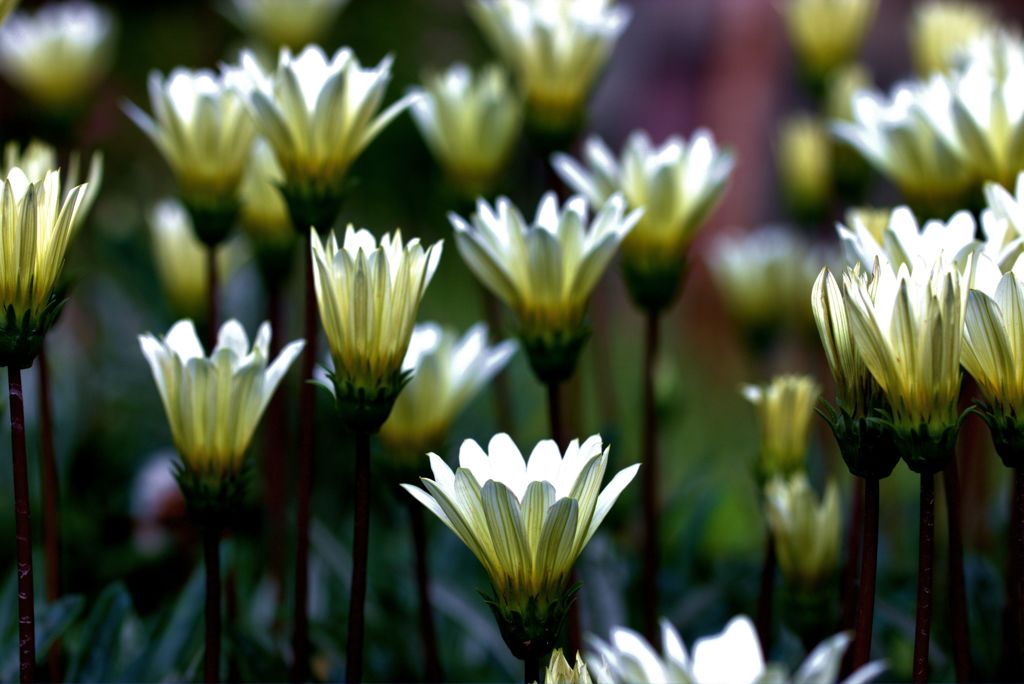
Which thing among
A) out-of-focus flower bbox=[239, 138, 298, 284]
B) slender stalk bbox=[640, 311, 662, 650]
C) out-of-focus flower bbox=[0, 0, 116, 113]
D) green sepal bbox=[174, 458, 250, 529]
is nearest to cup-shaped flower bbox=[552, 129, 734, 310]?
slender stalk bbox=[640, 311, 662, 650]

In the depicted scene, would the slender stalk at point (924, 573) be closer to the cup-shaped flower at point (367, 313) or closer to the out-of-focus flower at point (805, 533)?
the out-of-focus flower at point (805, 533)

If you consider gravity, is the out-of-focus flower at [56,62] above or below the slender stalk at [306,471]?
above

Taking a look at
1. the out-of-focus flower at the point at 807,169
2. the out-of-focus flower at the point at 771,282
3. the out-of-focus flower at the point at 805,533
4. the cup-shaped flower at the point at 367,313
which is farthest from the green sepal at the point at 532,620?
the out-of-focus flower at the point at 807,169

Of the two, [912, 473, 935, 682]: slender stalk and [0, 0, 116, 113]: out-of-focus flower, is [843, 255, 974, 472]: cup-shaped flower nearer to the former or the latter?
A: [912, 473, 935, 682]: slender stalk

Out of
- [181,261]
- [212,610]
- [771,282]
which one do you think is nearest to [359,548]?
[212,610]

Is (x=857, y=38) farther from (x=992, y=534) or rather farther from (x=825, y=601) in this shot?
(x=825, y=601)

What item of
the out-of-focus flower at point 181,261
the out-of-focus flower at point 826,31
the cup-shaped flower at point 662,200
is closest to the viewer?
the cup-shaped flower at point 662,200
